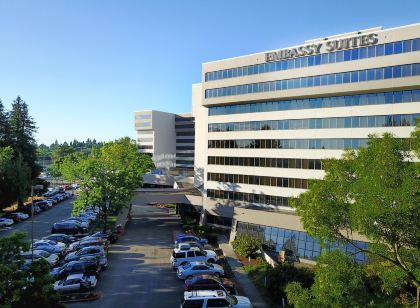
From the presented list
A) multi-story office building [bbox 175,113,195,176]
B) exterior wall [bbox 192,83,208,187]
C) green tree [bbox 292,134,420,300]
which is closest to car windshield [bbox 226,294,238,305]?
green tree [bbox 292,134,420,300]

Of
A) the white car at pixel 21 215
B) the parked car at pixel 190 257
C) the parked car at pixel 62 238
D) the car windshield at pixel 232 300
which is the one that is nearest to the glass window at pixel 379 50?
the parked car at pixel 190 257

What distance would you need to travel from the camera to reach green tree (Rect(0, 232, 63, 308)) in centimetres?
1644

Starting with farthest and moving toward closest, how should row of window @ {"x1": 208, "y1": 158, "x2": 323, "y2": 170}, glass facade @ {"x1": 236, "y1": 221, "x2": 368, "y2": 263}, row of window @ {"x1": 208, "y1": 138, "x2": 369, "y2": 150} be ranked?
row of window @ {"x1": 208, "y1": 158, "x2": 323, "y2": 170}
row of window @ {"x1": 208, "y1": 138, "x2": 369, "y2": 150}
glass facade @ {"x1": 236, "y1": 221, "x2": 368, "y2": 263}

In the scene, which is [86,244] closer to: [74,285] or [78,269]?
[78,269]

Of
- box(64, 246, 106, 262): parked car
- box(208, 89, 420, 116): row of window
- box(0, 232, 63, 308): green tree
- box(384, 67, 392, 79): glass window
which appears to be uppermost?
box(384, 67, 392, 79): glass window

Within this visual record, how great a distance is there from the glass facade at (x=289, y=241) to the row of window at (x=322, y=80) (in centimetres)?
1739

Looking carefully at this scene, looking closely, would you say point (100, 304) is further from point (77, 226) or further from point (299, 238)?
point (77, 226)

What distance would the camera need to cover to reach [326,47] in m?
43.8

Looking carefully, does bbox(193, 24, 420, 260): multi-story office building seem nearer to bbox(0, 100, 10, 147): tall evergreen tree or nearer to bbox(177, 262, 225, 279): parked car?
bbox(177, 262, 225, 279): parked car

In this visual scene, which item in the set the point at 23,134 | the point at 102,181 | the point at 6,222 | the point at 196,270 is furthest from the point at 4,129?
the point at 196,270

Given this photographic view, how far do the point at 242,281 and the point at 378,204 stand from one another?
20.2 metres

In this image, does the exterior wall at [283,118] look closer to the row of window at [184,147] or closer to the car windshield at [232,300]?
the car windshield at [232,300]

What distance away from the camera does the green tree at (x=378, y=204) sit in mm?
15328

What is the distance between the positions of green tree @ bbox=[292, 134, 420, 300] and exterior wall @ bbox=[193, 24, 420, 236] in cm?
2002
